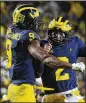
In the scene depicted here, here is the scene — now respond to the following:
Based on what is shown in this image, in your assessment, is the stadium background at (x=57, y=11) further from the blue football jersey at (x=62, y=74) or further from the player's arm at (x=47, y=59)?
the player's arm at (x=47, y=59)

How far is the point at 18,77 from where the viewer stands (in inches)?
180

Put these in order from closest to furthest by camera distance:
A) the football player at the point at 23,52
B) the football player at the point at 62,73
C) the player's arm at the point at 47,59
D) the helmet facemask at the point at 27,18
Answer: the player's arm at the point at 47,59, the football player at the point at 23,52, the helmet facemask at the point at 27,18, the football player at the point at 62,73

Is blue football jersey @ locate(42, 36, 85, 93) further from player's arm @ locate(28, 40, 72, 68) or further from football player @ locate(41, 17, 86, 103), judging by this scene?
player's arm @ locate(28, 40, 72, 68)

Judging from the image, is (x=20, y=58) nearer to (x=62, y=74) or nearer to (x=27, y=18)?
(x=27, y=18)

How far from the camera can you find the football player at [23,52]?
175 inches

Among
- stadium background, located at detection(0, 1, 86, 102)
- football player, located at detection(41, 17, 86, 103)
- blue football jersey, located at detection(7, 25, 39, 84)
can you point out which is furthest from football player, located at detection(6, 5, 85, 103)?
stadium background, located at detection(0, 1, 86, 102)

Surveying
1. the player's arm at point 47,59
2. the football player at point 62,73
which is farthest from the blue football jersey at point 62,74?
the player's arm at point 47,59

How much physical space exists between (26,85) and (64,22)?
46.2 inches

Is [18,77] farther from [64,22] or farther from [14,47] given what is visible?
[64,22]

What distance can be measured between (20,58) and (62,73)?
0.87 meters

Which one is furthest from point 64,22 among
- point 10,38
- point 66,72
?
point 10,38

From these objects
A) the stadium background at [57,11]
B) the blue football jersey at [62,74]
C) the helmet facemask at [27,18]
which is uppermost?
the stadium background at [57,11]

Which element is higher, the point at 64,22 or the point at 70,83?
the point at 64,22

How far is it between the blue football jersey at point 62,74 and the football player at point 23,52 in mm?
711
